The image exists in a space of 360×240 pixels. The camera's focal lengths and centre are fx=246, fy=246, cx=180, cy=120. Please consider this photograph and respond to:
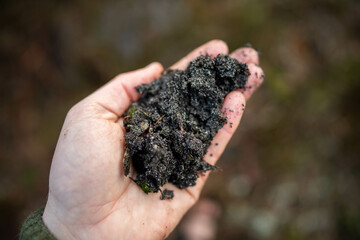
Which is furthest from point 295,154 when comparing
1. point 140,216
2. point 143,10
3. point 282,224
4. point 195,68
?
point 143,10

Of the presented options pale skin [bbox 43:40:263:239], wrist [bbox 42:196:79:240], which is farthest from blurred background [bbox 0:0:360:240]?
wrist [bbox 42:196:79:240]

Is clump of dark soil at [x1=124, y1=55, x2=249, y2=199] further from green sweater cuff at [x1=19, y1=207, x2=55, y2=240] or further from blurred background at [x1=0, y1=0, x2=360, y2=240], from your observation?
blurred background at [x1=0, y1=0, x2=360, y2=240]

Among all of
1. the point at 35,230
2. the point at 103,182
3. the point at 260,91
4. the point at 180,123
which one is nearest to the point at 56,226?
the point at 35,230

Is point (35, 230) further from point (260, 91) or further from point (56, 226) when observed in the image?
point (260, 91)

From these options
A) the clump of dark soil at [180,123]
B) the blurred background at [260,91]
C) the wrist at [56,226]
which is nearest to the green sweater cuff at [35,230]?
the wrist at [56,226]

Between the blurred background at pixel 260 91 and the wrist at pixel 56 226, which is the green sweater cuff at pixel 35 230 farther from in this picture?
the blurred background at pixel 260 91

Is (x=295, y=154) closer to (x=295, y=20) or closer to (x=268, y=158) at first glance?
(x=268, y=158)
